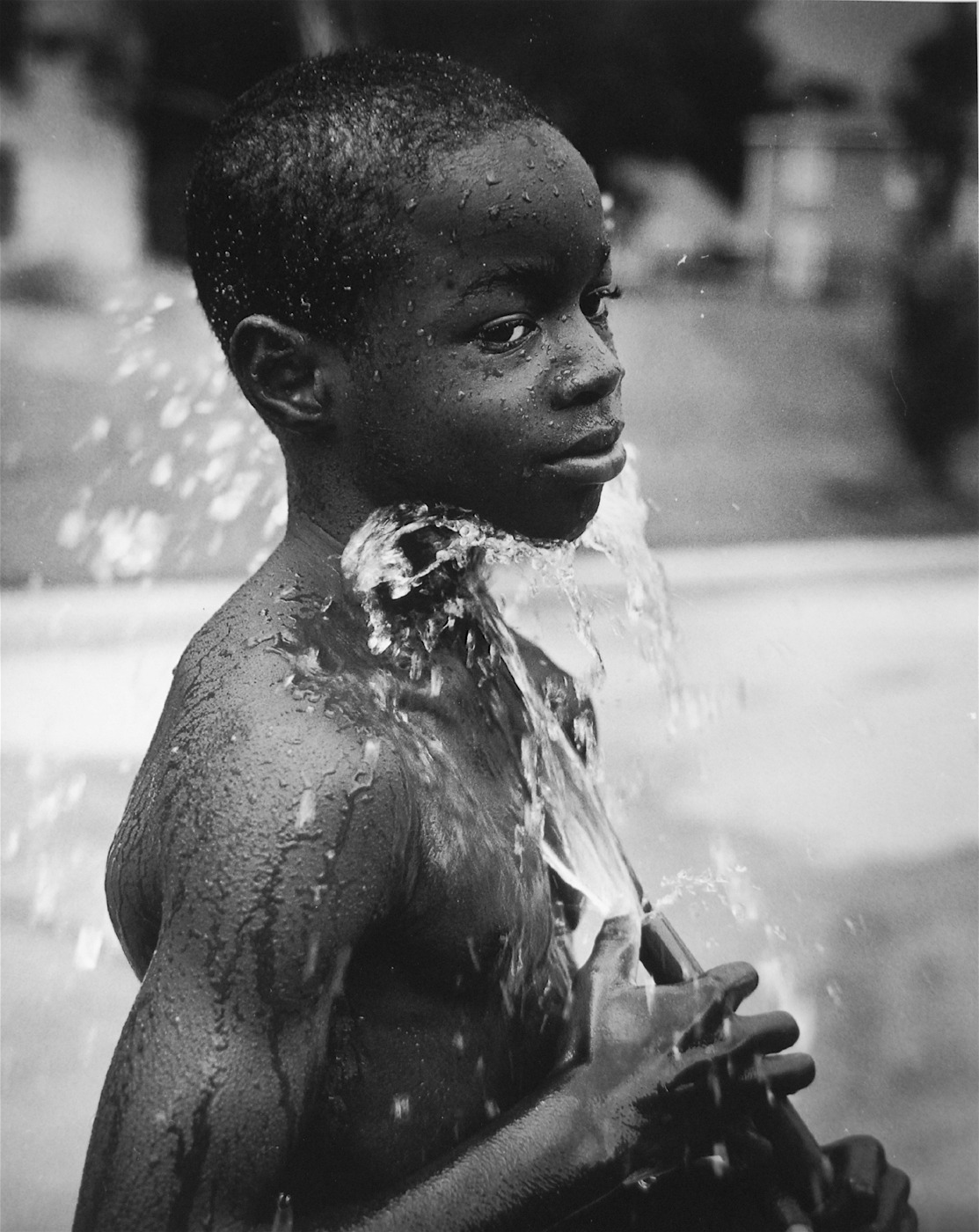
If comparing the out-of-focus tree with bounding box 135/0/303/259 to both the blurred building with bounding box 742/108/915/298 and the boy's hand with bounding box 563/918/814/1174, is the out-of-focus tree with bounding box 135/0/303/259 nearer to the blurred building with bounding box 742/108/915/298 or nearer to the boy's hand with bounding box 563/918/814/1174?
the blurred building with bounding box 742/108/915/298

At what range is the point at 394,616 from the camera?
4.62 ft

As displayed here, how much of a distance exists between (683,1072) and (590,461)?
0.59m

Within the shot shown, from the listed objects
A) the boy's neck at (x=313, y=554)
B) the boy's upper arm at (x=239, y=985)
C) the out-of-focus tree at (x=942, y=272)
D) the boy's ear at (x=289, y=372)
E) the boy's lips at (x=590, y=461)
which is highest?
the boy's ear at (x=289, y=372)

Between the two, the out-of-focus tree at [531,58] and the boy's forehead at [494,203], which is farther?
the out-of-focus tree at [531,58]

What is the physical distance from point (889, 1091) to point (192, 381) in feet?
10.4

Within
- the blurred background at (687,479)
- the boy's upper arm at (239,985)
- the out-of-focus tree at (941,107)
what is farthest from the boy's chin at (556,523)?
the out-of-focus tree at (941,107)

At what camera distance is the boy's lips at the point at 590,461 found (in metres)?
1.32

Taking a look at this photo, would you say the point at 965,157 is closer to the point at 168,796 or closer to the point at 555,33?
the point at 555,33

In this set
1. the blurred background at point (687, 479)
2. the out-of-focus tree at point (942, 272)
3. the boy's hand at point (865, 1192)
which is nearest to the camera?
the boy's hand at point (865, 1192)

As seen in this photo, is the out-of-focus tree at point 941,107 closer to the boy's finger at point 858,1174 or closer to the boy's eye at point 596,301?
the boy's eye at point 596,301

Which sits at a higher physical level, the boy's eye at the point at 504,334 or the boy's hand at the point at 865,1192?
the boy's eye at the point at 504,334

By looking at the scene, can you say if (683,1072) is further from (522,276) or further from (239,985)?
(522,276)

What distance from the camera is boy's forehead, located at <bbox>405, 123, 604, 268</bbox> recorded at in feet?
4.18

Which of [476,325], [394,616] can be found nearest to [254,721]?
[394,616]
